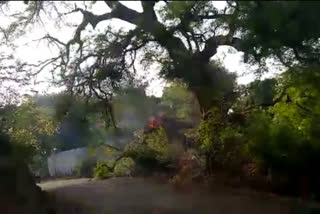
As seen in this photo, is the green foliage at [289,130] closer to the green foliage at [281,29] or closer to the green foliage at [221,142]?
the green foliage at [221,142]

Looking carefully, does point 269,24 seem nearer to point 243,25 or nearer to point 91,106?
point 243,25

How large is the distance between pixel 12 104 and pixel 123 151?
2791mm

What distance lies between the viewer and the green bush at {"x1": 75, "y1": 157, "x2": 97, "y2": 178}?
12.8m

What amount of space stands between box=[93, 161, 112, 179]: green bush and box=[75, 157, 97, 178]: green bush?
114 mm

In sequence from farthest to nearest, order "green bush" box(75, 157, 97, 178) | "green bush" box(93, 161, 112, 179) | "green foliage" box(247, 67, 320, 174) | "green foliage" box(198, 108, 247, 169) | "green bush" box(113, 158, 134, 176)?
1. "green bush" box(113, 158, 134, 176)
2. "green bush" box(93, 161, 112, 179)
3. "green foliage" box(198, 108, 247, 169)
4. "green bush" box(75, 157, 97, 178)
5. "green foliage" box(247, 67, 320, 174)

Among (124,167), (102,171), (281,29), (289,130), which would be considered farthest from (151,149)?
(281,29)

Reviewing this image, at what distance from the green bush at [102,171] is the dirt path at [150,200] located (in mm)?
236

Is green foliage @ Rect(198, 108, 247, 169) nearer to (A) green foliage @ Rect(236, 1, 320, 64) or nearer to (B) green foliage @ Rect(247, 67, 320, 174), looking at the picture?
(B) green foliage @ Rect(247, 67, 320, 174)

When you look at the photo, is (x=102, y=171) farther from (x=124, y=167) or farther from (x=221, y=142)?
(x=221, y=142)

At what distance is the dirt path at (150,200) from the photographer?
11.7 metres

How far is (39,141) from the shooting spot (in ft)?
41.8

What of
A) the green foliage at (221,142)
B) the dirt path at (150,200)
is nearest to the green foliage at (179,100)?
the green foliage at (221,142)

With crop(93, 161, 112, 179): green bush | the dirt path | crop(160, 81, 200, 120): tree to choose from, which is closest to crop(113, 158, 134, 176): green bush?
crop(93, 161, 112, 179): green bush

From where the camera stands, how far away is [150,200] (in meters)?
12.4
